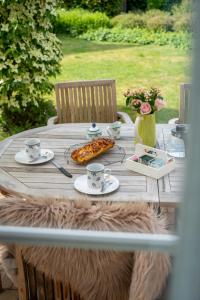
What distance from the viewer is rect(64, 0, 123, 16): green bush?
722cm

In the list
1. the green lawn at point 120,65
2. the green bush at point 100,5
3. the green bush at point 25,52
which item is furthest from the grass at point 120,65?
the green bush at point 100,5

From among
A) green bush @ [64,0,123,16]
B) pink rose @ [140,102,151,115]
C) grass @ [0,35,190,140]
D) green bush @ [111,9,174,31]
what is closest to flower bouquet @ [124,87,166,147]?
pink rose @ [140,102,151,115]

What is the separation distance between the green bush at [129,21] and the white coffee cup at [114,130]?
15.3 feet

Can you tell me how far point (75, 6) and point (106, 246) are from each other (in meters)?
7.69

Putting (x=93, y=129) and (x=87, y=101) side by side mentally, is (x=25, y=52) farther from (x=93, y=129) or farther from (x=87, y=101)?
(x=93, y=129)

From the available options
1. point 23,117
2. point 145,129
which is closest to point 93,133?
point 145,129

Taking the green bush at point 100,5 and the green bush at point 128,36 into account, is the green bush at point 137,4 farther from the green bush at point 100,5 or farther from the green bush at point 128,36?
the green bush at point 128,36

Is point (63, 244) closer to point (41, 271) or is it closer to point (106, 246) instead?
point (106, 246)

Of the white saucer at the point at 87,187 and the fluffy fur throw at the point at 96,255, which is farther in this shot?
the white saucer at the point at 87,187

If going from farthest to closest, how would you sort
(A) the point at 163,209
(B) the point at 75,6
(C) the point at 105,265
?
(B) the point at 75,6 → (A) the point at 163,209 → (C) the point at 105,265

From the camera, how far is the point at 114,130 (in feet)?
6.57

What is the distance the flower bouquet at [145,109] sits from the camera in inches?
72.0

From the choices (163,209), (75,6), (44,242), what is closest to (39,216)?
(163,209)

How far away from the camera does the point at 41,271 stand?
124cm
